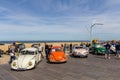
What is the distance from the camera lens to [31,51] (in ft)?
52.7

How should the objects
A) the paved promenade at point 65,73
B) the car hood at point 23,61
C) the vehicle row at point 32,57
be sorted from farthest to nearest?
the vehicle row at point 32,57 → the car hood at point 23,61 → the paved promenade at point 65,73

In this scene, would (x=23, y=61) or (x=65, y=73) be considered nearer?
(x=65, y=73)

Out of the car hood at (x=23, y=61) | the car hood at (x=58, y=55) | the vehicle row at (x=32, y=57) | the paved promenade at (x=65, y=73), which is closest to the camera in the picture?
the paved promenade at (x=65, y=73)

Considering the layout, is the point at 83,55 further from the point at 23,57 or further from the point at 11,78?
the point at 11,78

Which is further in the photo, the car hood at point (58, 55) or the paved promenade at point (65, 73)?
the car hood at point (58, 55)

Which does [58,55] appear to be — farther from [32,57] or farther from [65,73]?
[65,73]

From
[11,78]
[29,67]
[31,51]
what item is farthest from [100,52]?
[11,78]

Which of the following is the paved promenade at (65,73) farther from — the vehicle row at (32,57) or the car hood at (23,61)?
the car hood at (23,61)

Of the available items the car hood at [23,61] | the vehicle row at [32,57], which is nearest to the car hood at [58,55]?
the vehicle row at [32,57]

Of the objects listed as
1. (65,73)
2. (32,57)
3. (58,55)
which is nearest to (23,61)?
(32,57)

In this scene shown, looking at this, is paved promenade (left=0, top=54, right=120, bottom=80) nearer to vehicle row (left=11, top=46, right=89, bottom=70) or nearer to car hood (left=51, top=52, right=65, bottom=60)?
vehicle row (left=11, top=46, right=89, bottom=70)

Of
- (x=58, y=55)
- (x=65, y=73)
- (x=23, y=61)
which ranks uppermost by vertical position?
(x=58, y=55)

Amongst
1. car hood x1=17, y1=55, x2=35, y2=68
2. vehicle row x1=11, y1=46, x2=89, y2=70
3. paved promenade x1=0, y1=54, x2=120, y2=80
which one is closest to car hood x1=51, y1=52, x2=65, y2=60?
vehicle row x1=11, y1=46, x2=89, y2=70

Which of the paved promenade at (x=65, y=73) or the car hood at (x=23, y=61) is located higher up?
the car hood at (x=23, y=61)
